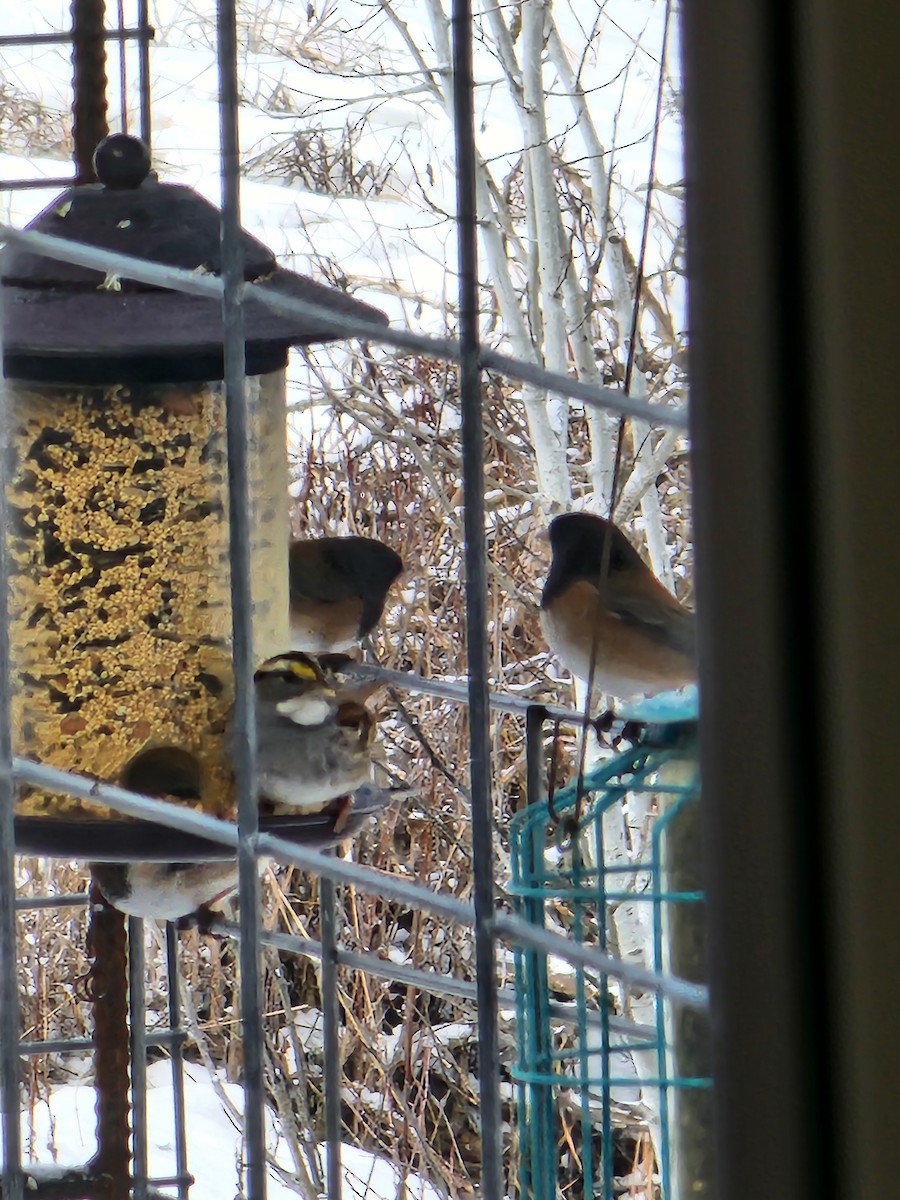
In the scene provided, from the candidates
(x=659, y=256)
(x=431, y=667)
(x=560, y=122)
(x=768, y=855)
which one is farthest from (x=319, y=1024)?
(x=768, y=855)

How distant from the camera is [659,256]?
13.6ft

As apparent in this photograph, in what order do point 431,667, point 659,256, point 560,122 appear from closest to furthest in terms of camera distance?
point 659,256, point 431,667, point 560,122

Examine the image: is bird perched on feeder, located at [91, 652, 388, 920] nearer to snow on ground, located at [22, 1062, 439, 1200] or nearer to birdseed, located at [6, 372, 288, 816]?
birdseed, located at [6, 372, 288, 816]

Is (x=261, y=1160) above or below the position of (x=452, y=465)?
below

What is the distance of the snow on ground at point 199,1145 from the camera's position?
14.1 feet

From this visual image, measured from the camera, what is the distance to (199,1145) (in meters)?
4.43

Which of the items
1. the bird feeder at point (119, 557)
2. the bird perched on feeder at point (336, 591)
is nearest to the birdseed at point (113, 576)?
the bird feeder at point (119, 557)

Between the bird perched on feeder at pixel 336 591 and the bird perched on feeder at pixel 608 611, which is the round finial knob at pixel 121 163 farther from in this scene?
the bird perched on feeder at pixel 336 591

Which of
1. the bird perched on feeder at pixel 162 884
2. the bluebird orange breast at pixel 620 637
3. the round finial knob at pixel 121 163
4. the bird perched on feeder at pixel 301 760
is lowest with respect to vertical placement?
the bird perched on feeder at pixel 162 884

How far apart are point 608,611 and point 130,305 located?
57 centimetres

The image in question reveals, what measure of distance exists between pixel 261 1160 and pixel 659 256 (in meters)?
3.33

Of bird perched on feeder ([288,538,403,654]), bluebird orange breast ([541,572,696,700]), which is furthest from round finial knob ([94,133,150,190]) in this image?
bird perched on feeder ([288,538,403,654])

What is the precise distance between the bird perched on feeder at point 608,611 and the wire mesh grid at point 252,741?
6.2 inches

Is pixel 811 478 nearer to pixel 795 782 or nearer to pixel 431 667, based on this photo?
pixel 795 782
